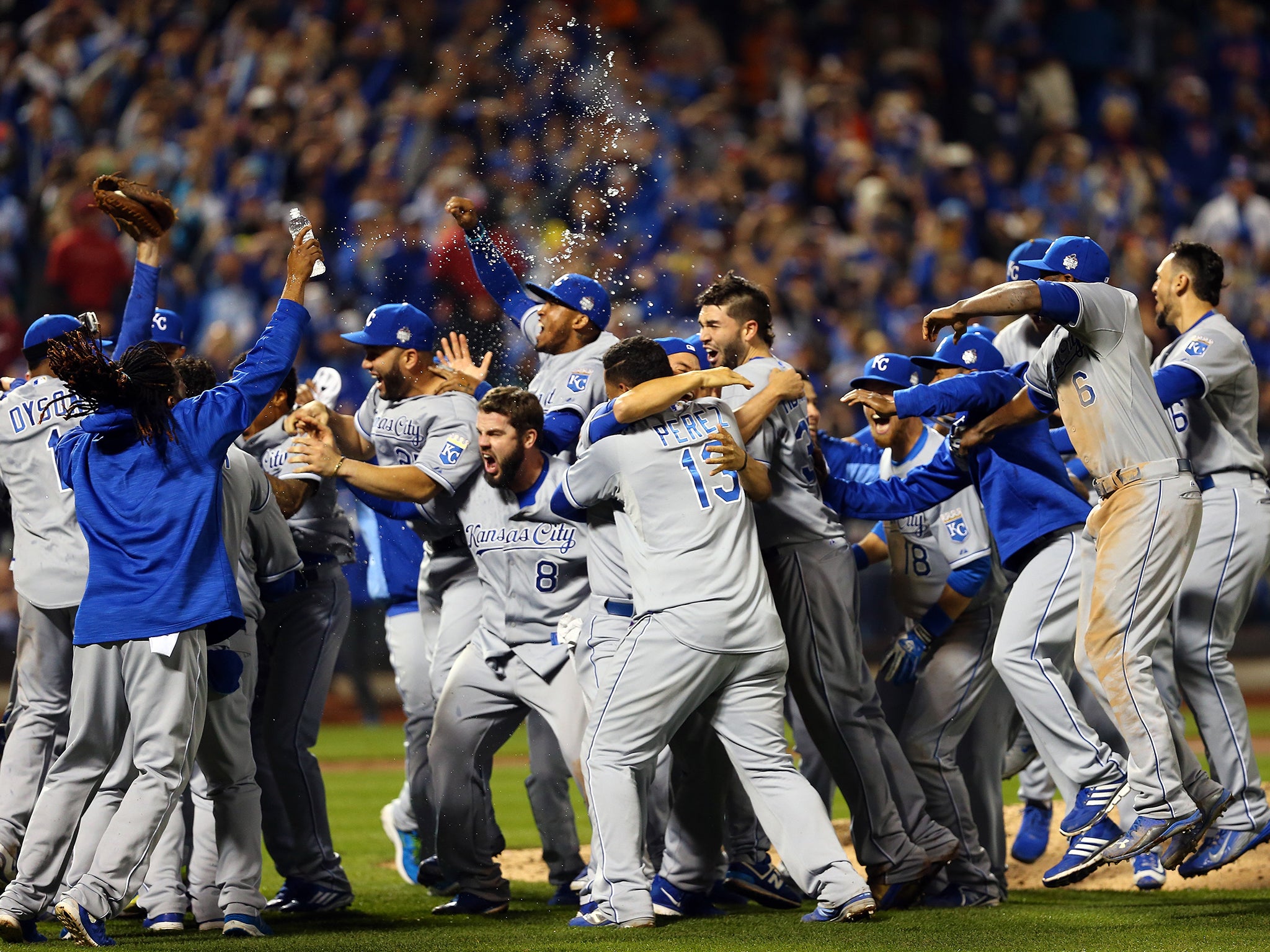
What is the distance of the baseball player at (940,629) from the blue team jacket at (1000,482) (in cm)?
25

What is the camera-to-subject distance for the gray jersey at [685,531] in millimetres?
5113

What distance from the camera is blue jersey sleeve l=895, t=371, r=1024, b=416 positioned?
555cm

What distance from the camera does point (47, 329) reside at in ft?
19.9

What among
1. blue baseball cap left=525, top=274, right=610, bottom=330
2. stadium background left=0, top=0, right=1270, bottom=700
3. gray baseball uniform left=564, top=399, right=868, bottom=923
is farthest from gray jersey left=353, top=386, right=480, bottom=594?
stadium background left=0, top=0, right=1270, bottom=700

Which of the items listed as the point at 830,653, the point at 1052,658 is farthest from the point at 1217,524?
the point at 830,653

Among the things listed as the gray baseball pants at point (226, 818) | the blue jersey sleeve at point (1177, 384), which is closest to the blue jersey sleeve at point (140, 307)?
the gray baseball pants at point (226, 818)

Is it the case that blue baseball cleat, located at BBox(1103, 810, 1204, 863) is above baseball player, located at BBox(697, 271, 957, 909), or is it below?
below

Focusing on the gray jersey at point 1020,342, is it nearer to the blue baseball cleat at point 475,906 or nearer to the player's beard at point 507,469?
the player's beard at point 507,469

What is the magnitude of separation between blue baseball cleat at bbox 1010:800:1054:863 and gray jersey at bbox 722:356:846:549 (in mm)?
2303

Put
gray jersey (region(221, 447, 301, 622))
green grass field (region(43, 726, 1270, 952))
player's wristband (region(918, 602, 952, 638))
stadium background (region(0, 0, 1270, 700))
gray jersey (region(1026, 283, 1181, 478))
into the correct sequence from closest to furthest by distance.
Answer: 1. green grass field (region(43, 726, 1270, 952))
2. gray jersey (region(1026, 283, 1181, 478))
3. gray jersey (region(221, 447, 301, 622))
4. player's wristband (region(918, 602, 952, 638))
5. stadium background (region(0, 0, 1270, 700))

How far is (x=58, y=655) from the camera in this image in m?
5.77

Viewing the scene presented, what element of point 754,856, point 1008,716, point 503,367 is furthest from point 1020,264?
point 503,367

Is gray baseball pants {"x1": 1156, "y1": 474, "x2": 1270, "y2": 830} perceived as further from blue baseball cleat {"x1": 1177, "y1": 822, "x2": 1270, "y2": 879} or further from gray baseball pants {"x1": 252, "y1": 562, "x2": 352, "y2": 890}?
gray baseball pants {"x1": 252, "y1": 562, "x2": 352, "y2": 890}

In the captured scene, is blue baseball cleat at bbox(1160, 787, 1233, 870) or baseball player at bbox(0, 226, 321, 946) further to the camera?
blue baseball cleat at bbox(1160, 787, 1233, 870)
